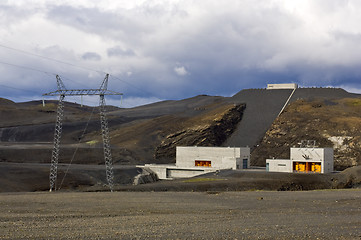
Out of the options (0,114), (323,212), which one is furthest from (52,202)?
(0,114)

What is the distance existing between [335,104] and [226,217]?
10303cm

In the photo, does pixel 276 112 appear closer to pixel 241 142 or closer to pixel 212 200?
pixel 241 142

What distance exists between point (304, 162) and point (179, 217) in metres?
58.8

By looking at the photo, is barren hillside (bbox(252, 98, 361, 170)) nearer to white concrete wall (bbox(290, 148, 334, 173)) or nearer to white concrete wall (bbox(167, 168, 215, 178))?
white concrete wall (bbox(290, 148, 334, 173))

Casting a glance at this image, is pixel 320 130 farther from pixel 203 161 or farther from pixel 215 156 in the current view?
pixel 203 161

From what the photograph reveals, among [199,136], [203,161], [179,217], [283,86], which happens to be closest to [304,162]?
[203,161]

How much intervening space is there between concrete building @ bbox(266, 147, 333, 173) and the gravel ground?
40.1 metres

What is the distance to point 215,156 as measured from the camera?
91000 mm

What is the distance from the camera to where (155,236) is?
2241 centimetres

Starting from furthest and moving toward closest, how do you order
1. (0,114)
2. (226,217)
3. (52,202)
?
(0,114) < (52,202) < (226,217)

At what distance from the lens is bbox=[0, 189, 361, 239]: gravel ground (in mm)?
23125

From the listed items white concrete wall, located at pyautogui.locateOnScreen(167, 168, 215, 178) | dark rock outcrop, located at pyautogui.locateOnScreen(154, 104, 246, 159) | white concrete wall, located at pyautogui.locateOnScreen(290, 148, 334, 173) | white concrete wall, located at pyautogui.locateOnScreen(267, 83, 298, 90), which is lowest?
white concrete wall, located at pyautogui.locateOnScreen(167, 168, 215, 178)

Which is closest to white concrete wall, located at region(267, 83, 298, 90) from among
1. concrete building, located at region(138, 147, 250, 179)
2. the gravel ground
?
concrete building, located at region(138, 147, 250, 179)

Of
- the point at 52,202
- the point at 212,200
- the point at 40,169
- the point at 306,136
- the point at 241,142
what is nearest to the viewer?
the point at 52,202
